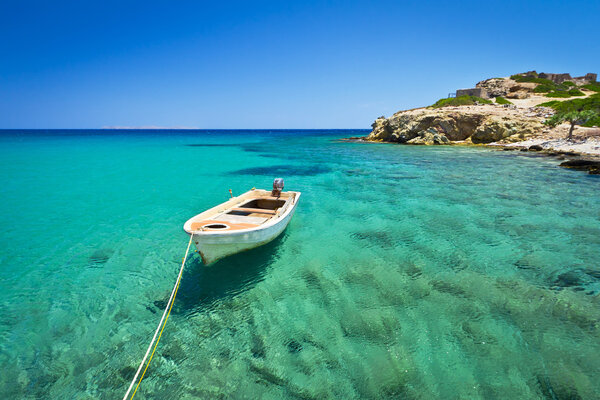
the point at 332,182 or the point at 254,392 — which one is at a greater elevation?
the point at 332,182

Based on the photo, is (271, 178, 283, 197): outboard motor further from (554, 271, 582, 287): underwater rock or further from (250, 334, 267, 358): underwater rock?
(554, 271, 582, 287): underwater rock

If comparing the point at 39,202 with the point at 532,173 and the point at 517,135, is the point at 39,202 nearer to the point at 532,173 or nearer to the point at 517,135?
the point at 532,173

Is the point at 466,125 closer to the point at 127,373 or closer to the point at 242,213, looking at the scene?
the point at 242,213

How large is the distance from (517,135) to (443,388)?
53.2 m

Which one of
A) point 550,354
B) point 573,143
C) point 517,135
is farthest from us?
point 517,135

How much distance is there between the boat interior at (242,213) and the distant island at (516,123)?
2825 centimetres

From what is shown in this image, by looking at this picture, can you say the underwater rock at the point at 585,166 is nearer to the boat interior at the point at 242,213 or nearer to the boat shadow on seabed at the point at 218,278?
the boat interior at the point at 242,213

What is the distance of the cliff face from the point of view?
4481cm

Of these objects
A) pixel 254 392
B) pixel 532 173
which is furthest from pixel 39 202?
pixel 532 173

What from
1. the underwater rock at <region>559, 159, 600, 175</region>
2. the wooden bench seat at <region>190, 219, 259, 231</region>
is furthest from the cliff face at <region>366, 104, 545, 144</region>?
the wooden bench seat at <region>190, 219, 259, 231</region>

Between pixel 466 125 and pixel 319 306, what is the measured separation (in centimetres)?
5525

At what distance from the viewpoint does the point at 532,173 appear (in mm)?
23047

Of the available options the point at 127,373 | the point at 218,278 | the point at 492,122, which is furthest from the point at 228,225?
the point at 492,122

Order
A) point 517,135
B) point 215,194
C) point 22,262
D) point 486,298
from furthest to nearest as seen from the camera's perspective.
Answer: point 517,135, point 215,194, point 22,262, point 486,298
